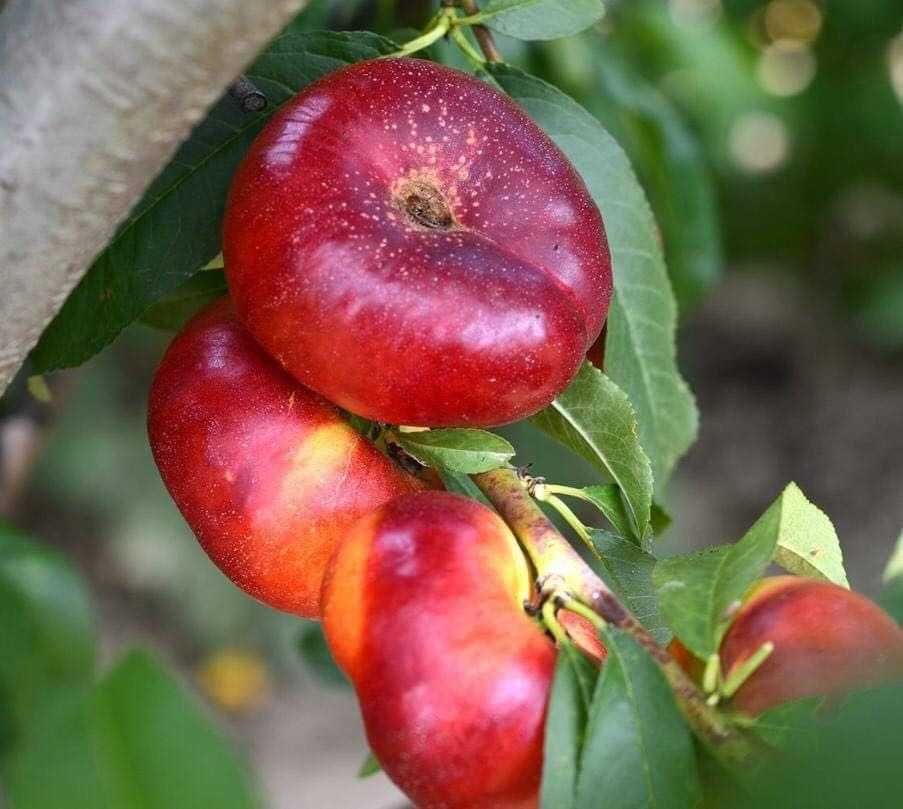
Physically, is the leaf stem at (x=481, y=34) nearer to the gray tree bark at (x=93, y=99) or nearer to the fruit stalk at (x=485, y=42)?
the fruit stalk at (x=485, y=42)

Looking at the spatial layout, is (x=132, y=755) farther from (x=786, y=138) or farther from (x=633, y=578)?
(x=786, y=138)

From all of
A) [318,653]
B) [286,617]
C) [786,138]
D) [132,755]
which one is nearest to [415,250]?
[132,755]

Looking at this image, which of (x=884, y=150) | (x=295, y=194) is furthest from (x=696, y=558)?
(x=884, y=150)

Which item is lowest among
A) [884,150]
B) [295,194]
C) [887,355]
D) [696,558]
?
[887,355]

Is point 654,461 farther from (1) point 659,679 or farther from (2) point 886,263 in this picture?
(2) point 886,263

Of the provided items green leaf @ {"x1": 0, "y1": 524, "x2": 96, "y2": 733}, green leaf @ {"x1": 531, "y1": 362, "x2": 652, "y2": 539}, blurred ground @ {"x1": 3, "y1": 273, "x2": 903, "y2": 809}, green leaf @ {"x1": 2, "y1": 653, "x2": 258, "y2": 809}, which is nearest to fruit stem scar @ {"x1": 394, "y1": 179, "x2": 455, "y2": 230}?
green leaf @ {"x1": 531, "y1": 362, "x2": 652, "y2": 539}
